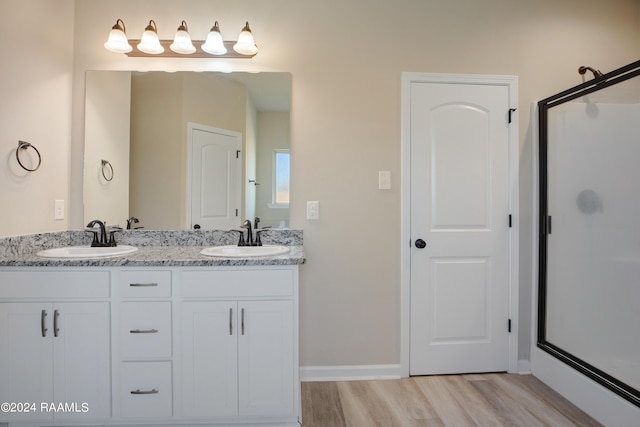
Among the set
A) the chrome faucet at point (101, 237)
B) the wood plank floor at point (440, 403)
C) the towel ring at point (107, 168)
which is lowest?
the wood plank floor at point (440, 403)

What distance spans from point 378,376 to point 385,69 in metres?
1.98

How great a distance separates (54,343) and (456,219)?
90.1 inches

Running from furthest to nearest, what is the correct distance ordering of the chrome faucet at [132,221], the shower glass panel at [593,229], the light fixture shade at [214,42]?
1. the chrome faucet at [132,221]
2. the light fixture shade at [214,42]
3. the shower glass panel at [593,229]

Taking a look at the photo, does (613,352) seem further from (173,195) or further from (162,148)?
(162,148)

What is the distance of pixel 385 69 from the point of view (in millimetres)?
2107

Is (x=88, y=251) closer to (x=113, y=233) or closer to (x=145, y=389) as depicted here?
(x=113, y=233)

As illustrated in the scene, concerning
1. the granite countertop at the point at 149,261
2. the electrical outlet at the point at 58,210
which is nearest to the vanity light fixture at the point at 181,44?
the electrical outlet at the point at 58,210

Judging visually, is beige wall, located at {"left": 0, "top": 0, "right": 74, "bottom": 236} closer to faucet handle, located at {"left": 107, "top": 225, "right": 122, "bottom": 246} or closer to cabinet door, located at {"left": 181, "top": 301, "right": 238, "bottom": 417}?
faucet handle, located at {"left": 107, "top": 225, "right": 122, "bottom": 246}

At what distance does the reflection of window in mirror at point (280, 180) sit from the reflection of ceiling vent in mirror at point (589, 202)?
174 cm

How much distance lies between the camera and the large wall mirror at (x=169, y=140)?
2.04 meters

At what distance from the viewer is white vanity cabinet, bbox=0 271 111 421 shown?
59.4 inches

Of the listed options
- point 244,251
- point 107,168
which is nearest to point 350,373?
point 244,251

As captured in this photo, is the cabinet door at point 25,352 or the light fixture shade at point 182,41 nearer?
the cabinet door at point 25,352

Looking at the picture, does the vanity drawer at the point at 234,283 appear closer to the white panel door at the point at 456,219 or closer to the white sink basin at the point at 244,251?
the white sink basin at the point at 244,251
